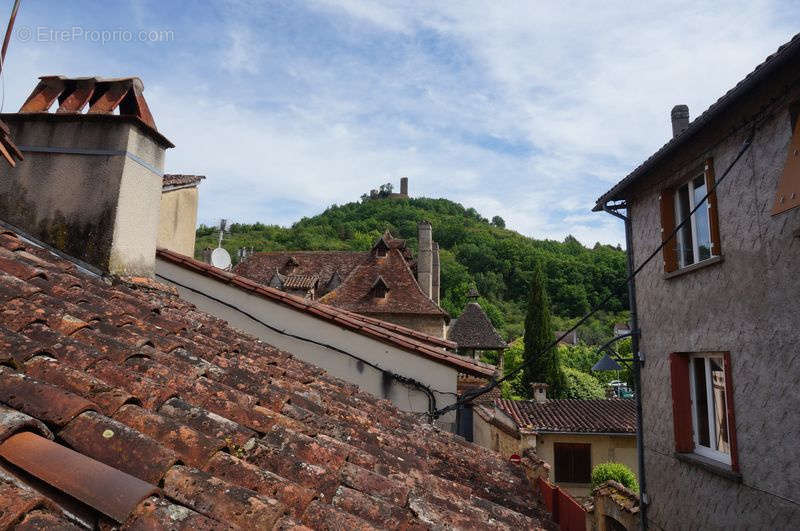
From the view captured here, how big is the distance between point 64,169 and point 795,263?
7.68 meters

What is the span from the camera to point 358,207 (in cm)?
8350

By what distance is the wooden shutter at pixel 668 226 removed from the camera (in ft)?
28.6

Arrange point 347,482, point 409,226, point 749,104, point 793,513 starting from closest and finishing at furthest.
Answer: point 347,482 < point 793,513 < point 749,104 < point 409,226

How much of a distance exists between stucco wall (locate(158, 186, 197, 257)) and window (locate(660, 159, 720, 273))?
7.26 metres

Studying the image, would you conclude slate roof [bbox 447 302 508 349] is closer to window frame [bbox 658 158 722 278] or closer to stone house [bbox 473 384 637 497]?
stone house [bbox 473 384 637 497]

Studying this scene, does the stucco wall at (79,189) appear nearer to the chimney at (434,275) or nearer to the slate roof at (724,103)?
the slate roof at (724,103)

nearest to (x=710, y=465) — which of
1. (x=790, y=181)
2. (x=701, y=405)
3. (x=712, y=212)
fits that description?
(x=701, y=405)

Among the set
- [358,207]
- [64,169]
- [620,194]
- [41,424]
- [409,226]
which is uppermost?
[358,207]

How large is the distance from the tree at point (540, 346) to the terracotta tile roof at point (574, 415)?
851 centimetres

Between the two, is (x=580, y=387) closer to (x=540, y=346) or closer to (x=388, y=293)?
(x=540, y=346)

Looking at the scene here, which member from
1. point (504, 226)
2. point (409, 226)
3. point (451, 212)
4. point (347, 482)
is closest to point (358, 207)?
point (409, 226)

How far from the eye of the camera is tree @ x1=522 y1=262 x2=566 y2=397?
111 ft

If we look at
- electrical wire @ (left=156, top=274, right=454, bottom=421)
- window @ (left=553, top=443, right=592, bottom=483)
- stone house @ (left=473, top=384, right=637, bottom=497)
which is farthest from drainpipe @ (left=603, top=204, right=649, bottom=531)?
window @ (left=553, top=443, right=592, bottom=483)

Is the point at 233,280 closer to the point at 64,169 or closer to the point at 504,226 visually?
the point at 64,169
